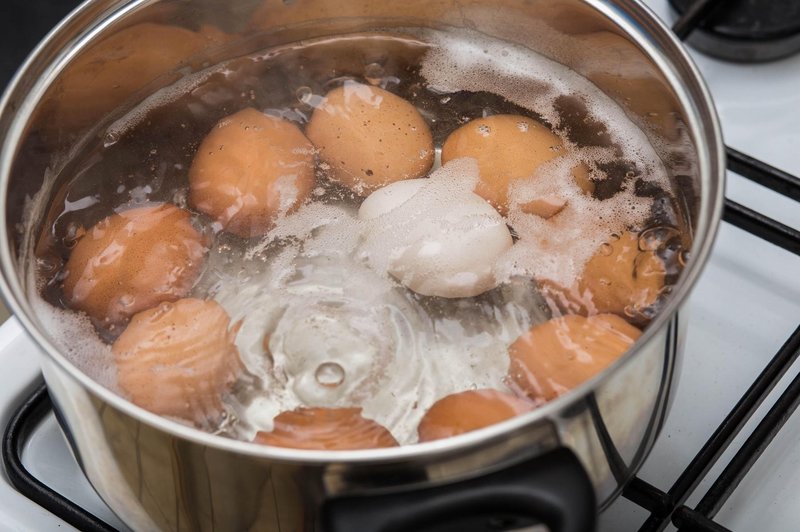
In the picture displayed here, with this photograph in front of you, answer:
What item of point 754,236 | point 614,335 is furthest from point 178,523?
point 754,236

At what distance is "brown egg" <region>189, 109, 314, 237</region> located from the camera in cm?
67

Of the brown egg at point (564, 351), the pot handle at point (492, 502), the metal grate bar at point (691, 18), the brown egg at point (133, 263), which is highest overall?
the metal grate bar at point (691, 18)

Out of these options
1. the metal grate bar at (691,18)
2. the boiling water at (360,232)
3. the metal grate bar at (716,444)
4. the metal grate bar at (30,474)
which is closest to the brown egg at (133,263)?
the boiling water at (360,232)

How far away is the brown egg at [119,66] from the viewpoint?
66cm

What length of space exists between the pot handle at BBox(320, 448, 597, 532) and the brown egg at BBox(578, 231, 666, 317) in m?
0.19

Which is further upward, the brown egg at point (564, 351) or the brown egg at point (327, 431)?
the brown egg at point (564, 351)

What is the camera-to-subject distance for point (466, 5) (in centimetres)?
74

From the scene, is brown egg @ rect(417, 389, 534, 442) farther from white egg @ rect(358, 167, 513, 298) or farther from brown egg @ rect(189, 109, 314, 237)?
brown egg @ rect(189, 109, 314, 237)

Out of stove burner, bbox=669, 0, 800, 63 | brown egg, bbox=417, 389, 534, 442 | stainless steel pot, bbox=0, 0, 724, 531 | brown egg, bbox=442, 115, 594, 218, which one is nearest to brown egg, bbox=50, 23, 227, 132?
stainless steel pot, bbox=0, 0, 724, 531

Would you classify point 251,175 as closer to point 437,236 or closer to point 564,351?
point 437,236

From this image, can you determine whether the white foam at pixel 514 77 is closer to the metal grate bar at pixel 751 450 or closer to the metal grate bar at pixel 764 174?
the metal grate bar at pixel 764 174

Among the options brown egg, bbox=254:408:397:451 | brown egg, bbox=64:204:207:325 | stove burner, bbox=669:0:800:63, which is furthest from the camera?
stove burner, bbox=669:0:800:63

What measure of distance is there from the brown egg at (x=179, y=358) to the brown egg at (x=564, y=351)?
0.61ft

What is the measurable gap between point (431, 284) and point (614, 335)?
0.44 ft
